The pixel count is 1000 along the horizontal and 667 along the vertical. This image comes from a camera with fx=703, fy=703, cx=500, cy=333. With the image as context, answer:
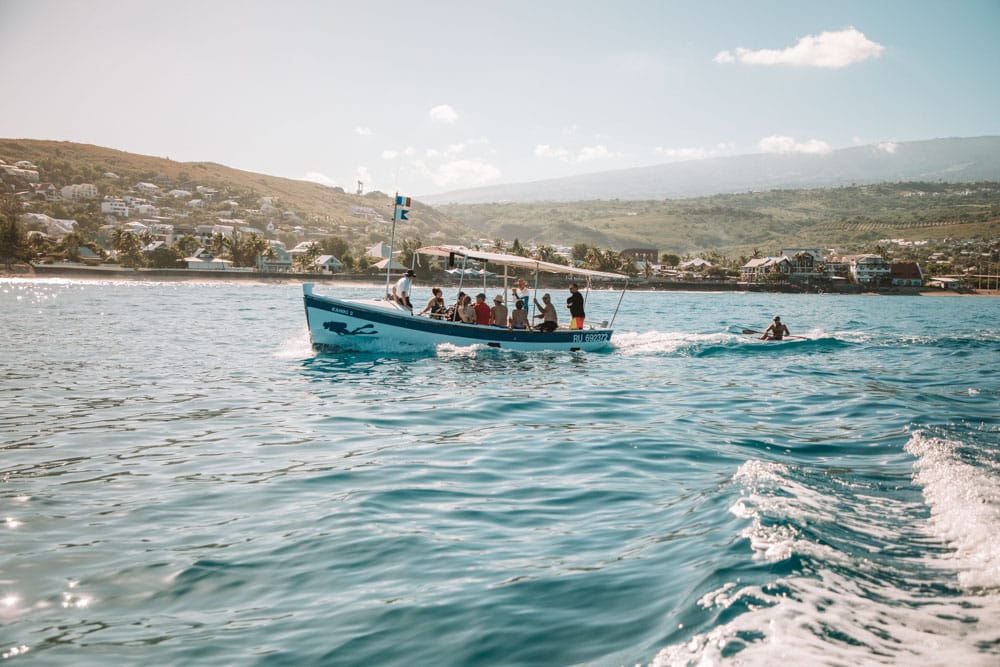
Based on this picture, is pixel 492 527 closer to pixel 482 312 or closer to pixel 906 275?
pixel 482 312

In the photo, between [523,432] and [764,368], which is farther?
[764,368]

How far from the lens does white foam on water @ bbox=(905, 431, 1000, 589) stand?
19.8 feet

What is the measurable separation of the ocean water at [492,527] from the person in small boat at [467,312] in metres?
7.44

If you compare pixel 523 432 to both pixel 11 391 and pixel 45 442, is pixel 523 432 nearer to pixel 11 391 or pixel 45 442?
pixel 45 442

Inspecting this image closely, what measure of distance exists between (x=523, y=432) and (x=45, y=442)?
771 cm

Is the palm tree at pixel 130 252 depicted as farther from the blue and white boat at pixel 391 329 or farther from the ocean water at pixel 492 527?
the ocean water at pixel 492 527

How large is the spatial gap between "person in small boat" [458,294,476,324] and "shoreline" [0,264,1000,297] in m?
88.7

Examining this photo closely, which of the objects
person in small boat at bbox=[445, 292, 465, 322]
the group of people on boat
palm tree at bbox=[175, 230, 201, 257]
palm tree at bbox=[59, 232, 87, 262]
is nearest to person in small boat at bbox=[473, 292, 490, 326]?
the group of people on boat

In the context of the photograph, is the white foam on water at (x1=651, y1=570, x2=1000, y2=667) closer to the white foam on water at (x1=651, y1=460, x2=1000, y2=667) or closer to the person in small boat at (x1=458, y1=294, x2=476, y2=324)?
the white foam on water at (x1=651, y1=460, x2=1000, y2=667)

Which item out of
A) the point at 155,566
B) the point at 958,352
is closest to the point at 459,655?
the point at 155,566

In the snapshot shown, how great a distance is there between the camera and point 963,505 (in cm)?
775

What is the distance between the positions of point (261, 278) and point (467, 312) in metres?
127

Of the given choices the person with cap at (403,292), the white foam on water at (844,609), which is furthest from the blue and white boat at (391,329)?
the white foam on water at (844,609)

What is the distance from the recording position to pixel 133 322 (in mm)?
36625
